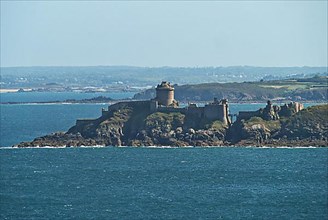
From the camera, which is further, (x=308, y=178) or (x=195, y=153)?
(x=195, y=153)

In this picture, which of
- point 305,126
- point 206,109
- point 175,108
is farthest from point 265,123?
point 175,108

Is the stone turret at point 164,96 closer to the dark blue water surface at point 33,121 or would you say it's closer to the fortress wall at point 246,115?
the fortress wall at point 246,115

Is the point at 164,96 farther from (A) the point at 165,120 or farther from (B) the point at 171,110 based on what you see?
(A) the point at 165,120

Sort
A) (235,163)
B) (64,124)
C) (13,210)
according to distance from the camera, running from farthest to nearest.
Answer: (64,124)
(235,163)
(13,210)

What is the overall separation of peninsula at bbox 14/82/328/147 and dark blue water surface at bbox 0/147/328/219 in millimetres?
3293

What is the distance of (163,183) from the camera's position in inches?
2872

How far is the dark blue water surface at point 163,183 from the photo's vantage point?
5959cm

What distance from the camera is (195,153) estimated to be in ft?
301

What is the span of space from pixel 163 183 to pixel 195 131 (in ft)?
86.0

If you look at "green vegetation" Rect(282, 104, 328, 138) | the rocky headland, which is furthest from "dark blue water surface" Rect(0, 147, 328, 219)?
"green vegetation" Rect(282, 104, 328, 138)

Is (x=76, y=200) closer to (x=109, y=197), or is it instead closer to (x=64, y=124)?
(x=109, y=197)

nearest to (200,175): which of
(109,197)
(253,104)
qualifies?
(109,197)

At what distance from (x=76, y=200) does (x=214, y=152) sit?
30.2 meters

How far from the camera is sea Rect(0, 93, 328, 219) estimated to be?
59625 millimetres
